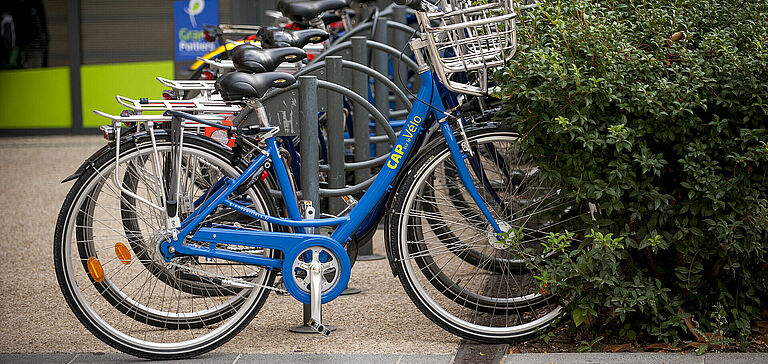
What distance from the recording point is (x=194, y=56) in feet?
37.6

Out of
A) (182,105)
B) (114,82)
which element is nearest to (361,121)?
(182,105)

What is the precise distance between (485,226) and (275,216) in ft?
2.97

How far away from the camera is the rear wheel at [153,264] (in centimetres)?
375

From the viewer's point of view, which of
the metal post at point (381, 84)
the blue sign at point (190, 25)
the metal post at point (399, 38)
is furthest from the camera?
the blue sign at point (190, 25)

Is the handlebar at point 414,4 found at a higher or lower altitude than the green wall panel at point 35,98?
higher

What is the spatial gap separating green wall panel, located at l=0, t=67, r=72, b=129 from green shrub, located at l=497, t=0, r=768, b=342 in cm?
911

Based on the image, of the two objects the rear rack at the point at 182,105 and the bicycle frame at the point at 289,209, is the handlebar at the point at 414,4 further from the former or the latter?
the rear rack at the point at 182,105

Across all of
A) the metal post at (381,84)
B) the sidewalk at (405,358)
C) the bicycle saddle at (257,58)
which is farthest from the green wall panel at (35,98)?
the bicycle saddle at (257,58)

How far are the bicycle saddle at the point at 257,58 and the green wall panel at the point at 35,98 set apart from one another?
28.3 ft

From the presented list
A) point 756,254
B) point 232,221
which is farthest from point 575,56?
point 232,221

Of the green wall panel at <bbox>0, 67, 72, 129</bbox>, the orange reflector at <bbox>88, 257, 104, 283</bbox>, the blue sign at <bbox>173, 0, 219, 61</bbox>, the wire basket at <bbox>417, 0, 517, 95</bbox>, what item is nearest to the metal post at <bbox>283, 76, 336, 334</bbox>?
the wire basket at <bbox>417, 0, 517, 95</bbox>

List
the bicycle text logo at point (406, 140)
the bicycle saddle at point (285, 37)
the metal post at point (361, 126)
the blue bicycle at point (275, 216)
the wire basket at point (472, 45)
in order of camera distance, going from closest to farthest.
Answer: the wire basket at point (472, 45)
the blue bicycle at point (275, 216)
the bicycle text logo at point (406, 140)
the bicycle saddle at point (285, 37)
the metal post at point (361, 126)

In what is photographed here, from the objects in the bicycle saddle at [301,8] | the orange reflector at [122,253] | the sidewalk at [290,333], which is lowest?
the sidewalk at [290,333]

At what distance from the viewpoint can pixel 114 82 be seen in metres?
11.6
